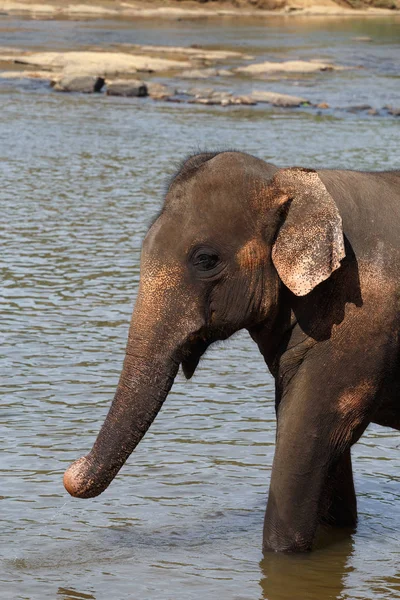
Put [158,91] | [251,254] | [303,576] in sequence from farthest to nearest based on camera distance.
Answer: [158,91]
[303,576]
[251,254]

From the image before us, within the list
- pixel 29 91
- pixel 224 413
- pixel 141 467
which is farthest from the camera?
pixel 29 91

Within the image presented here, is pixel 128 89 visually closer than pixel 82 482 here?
No

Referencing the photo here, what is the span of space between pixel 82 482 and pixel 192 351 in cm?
65

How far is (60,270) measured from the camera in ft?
36.5

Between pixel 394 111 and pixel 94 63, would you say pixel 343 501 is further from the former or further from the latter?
pixel 94 63

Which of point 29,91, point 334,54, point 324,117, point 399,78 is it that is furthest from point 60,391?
point 334,54

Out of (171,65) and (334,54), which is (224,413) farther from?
(334,54)

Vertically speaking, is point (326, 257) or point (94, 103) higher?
point (326, 257)

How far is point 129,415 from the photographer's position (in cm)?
474

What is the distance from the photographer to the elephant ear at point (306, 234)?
4727mm

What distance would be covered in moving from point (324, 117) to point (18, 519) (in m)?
20.6

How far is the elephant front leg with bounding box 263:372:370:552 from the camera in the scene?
197 inches

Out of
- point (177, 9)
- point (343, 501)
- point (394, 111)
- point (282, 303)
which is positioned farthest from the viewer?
point (177, 9)

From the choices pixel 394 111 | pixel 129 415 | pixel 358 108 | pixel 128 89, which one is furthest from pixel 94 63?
pixel 129 415
